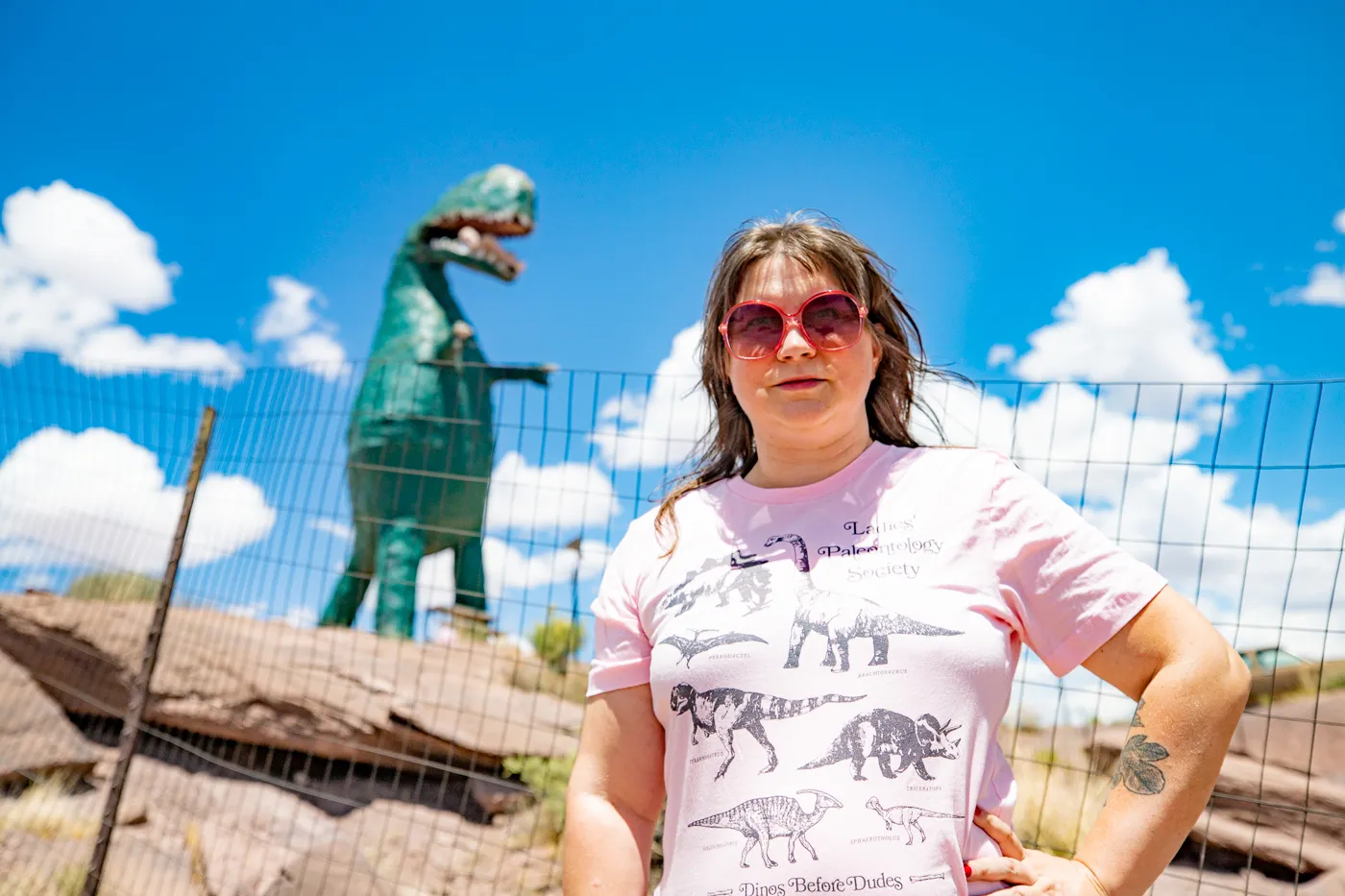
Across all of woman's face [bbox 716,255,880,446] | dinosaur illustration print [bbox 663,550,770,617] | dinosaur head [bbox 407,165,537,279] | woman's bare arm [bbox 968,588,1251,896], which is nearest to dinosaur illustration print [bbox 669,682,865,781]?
dinosaur illustration print [bbox 663,550,770,617]

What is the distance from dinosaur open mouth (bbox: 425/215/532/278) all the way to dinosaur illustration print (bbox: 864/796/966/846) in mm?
9580

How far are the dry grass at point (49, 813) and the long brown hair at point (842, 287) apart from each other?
205 inches

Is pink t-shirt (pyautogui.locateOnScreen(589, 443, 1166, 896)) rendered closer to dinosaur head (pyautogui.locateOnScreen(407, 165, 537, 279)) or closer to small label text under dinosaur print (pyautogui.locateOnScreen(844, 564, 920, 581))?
small label text under dinosaur print (pyautogui.locateOnScreen(844, 564, 920, 581))

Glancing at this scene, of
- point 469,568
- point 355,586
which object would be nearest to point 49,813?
point 355,586

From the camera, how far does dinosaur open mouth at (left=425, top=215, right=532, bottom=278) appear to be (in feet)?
33.1

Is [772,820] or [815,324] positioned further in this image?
[815,324]

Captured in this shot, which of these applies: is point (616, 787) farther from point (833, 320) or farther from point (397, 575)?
point (397, 575)

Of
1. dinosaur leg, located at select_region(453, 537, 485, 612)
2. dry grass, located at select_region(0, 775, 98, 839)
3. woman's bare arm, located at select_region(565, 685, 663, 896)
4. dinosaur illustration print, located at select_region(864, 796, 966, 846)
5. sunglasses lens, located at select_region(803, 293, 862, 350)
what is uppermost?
sunglasses lens, located at select_region(803, 293, 862, 350)

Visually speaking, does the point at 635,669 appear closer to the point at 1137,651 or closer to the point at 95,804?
the point at 1137,651

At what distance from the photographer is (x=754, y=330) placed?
1.45 meters

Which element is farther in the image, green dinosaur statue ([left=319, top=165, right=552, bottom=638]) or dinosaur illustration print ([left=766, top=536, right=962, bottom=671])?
green dinosaur statue ([left=319, top=165, right=552, bottom=638])

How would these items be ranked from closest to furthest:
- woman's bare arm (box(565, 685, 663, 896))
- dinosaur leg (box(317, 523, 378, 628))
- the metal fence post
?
woman's bare arm (box(565, 685, 663, 896)) < the metal fence post < dinosaur leg (box(317, 523, 378, 628))

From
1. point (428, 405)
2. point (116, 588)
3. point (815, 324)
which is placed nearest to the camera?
point (815, 324)

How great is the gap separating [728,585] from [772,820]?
31 cm
